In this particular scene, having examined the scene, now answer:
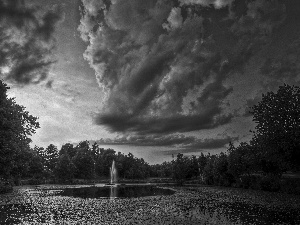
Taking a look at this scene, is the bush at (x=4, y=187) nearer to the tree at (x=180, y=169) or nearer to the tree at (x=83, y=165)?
the tree at (x=83, y=165)

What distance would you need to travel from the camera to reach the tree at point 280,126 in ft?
133

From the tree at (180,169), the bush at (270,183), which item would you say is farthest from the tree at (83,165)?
the bush at (270,183)

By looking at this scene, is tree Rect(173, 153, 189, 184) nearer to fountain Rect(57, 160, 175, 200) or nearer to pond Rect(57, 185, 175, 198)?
fountain Rect(57, 160, 175, 200)

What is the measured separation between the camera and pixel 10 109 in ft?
120

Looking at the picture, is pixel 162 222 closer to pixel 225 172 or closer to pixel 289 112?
pixel 289 112

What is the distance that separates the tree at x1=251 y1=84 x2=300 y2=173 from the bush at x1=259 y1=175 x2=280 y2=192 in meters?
12.3

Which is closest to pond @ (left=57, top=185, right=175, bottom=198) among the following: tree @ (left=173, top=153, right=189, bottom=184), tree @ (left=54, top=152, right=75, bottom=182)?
tree @ (left=54, top=152, right=75, bottom=182)

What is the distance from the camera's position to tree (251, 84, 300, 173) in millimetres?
40594

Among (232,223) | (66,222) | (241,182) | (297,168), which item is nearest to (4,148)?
(66,222)

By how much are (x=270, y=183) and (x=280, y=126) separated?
22.2 metres

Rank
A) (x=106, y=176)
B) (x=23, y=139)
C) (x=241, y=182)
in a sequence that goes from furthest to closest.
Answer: (x=106, y=176) → (x=241, y=182) → (x=23, y=139)

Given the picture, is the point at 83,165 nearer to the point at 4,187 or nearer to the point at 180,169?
the point at 180,169

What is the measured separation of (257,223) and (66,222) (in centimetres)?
1504

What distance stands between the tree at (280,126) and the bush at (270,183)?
12.3 m
